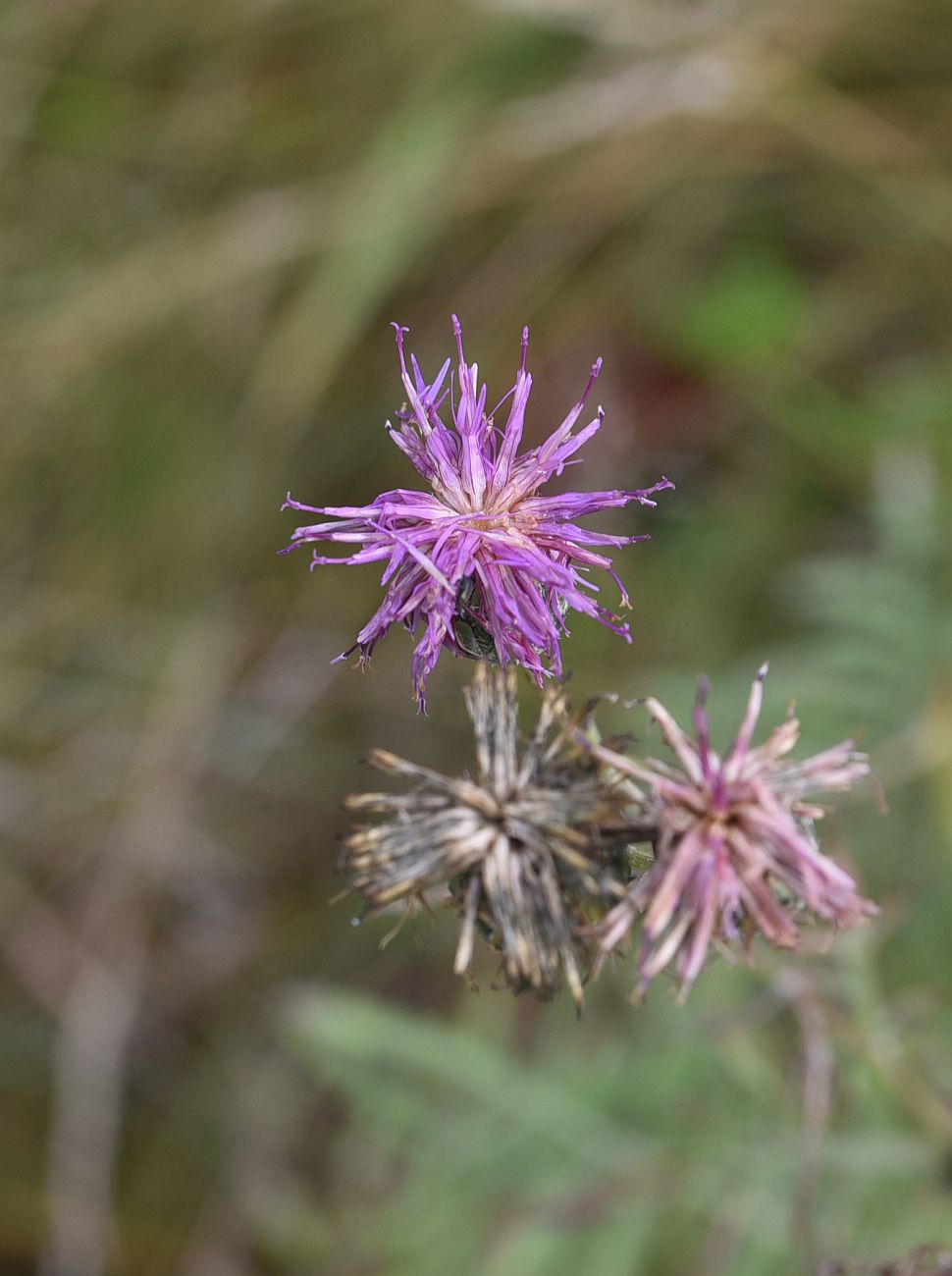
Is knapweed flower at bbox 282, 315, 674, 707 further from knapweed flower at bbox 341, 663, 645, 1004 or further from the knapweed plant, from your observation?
knapweed flower at bbox 341, 663, 645, 1004

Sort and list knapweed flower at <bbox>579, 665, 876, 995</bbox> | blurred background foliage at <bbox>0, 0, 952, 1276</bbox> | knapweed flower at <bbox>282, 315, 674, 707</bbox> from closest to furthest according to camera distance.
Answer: knapweed flower at <bbox>579, 665, 876, 995</bbox>, knapweed flower at <bbox>282, 315, 674, 707</bbox>, blurred background foliage at <bbox>0, 0, 952, 1276</bbox>

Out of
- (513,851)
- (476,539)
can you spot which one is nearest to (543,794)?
(513,851)

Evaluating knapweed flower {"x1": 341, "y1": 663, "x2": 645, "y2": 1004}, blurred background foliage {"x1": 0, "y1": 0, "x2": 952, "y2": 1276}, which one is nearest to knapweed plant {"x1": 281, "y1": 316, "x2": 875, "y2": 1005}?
knapweed flower {"x1": 341, "y1": 663, "x2": 645, "y2": 1004}

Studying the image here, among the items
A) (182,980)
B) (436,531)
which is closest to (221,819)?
(182,980)

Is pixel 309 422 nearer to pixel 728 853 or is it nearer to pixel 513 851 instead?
pixel 513 851

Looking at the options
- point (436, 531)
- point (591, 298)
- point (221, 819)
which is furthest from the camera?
point (221, 819)

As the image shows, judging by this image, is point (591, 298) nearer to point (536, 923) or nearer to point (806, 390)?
point (806, 390)
